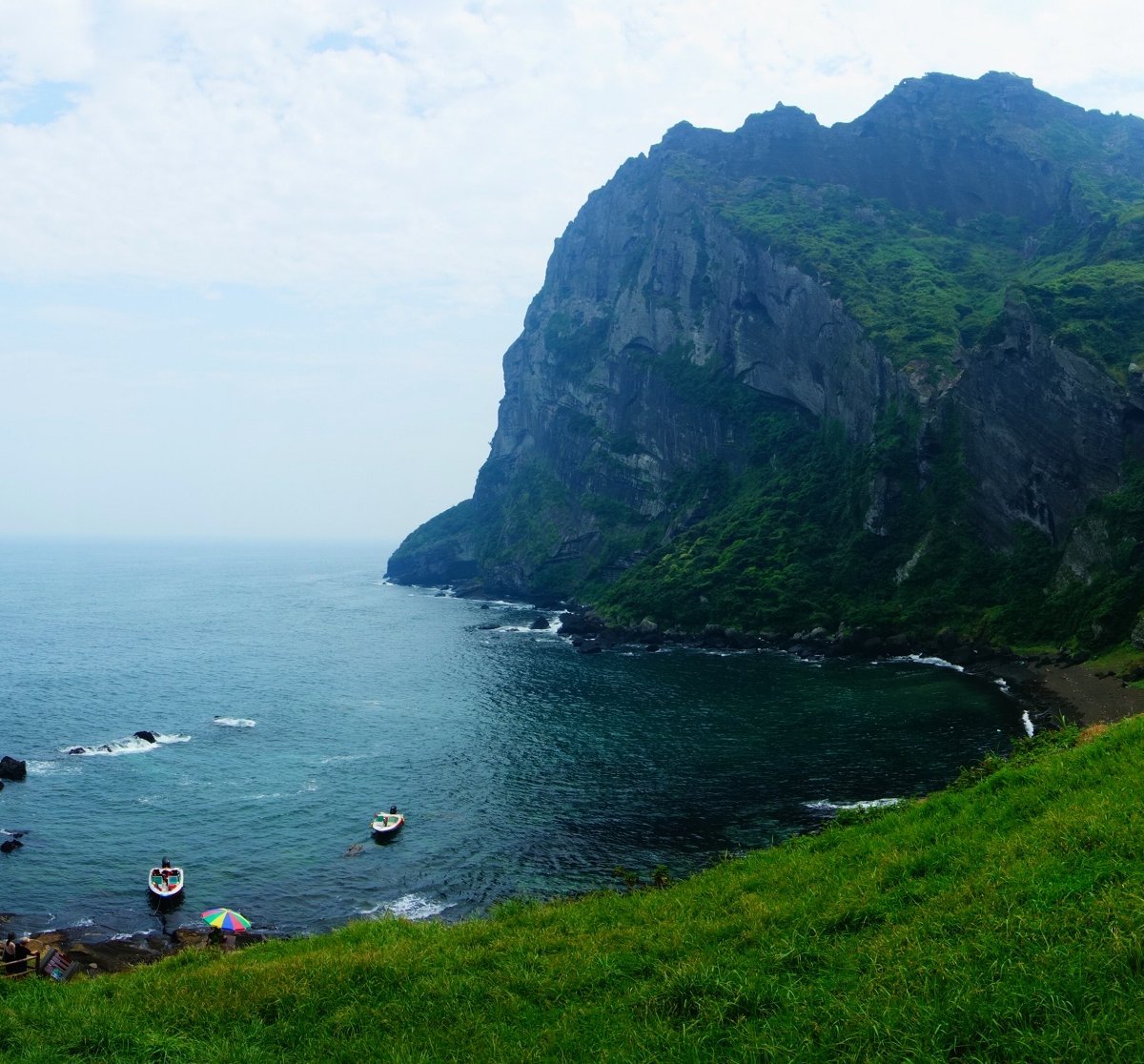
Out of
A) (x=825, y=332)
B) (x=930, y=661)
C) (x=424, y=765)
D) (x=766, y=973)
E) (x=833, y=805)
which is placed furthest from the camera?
(x=825, y=332)

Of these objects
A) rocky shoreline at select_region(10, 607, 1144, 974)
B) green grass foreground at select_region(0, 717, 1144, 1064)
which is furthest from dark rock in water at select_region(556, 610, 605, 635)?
green grass foreground at select_region(0, 717, 1144, 1064)

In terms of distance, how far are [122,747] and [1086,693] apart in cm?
7066

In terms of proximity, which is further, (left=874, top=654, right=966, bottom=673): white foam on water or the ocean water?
(left=874, top=654, right=966, bottom=673): white foam on water

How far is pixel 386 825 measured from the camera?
42.6 m

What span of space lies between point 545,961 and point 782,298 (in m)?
127

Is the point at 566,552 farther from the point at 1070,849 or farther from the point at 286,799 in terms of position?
the point at 1070,849

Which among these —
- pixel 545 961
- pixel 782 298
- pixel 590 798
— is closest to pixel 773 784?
pixel 590 798

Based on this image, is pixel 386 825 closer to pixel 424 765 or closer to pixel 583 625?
pixel 424 765

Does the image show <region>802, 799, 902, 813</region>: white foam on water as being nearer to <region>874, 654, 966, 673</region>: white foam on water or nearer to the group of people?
the group of people

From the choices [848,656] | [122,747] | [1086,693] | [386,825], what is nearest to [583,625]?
[848,656]

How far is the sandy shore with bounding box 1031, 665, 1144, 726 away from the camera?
Result: 55031 millimetres

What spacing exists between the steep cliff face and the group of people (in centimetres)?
8830

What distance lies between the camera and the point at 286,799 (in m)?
48.4

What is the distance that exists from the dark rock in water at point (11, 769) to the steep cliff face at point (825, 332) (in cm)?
8997
